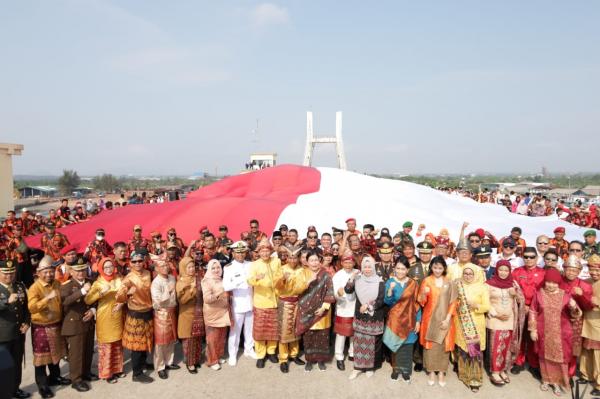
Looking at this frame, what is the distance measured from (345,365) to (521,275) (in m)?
2.47

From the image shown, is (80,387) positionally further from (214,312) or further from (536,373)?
(536,373)

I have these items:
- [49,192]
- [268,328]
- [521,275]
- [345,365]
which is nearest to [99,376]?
[268,328]

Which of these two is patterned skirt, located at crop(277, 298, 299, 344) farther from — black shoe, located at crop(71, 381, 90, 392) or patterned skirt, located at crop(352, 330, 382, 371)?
black shoe, located at crop(71, 381, 90, 392)

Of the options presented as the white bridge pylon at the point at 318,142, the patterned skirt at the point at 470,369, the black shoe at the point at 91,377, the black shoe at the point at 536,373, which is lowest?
the black shoe at the point at 536,373

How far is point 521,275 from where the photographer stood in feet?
15.5

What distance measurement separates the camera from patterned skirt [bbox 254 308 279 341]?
4.82m

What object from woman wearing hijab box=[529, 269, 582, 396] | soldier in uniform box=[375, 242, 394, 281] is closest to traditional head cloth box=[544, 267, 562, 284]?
woman wearing hijab box=[529, 269, 582, 396]

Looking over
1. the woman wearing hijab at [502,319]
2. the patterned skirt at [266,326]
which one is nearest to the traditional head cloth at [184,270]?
the patterned skirt at [266,326]

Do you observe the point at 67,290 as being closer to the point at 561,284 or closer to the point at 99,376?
the point at 99,376

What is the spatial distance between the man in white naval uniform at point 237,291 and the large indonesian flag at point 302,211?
407cm

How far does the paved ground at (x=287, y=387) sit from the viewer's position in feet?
13.9

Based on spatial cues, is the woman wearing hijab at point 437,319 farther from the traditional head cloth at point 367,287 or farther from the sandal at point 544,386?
the sandal at point 544,386

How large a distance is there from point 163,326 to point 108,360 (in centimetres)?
71

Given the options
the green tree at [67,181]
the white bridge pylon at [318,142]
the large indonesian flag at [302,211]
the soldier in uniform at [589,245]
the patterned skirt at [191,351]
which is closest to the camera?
the patterned skirt at [191,351]
